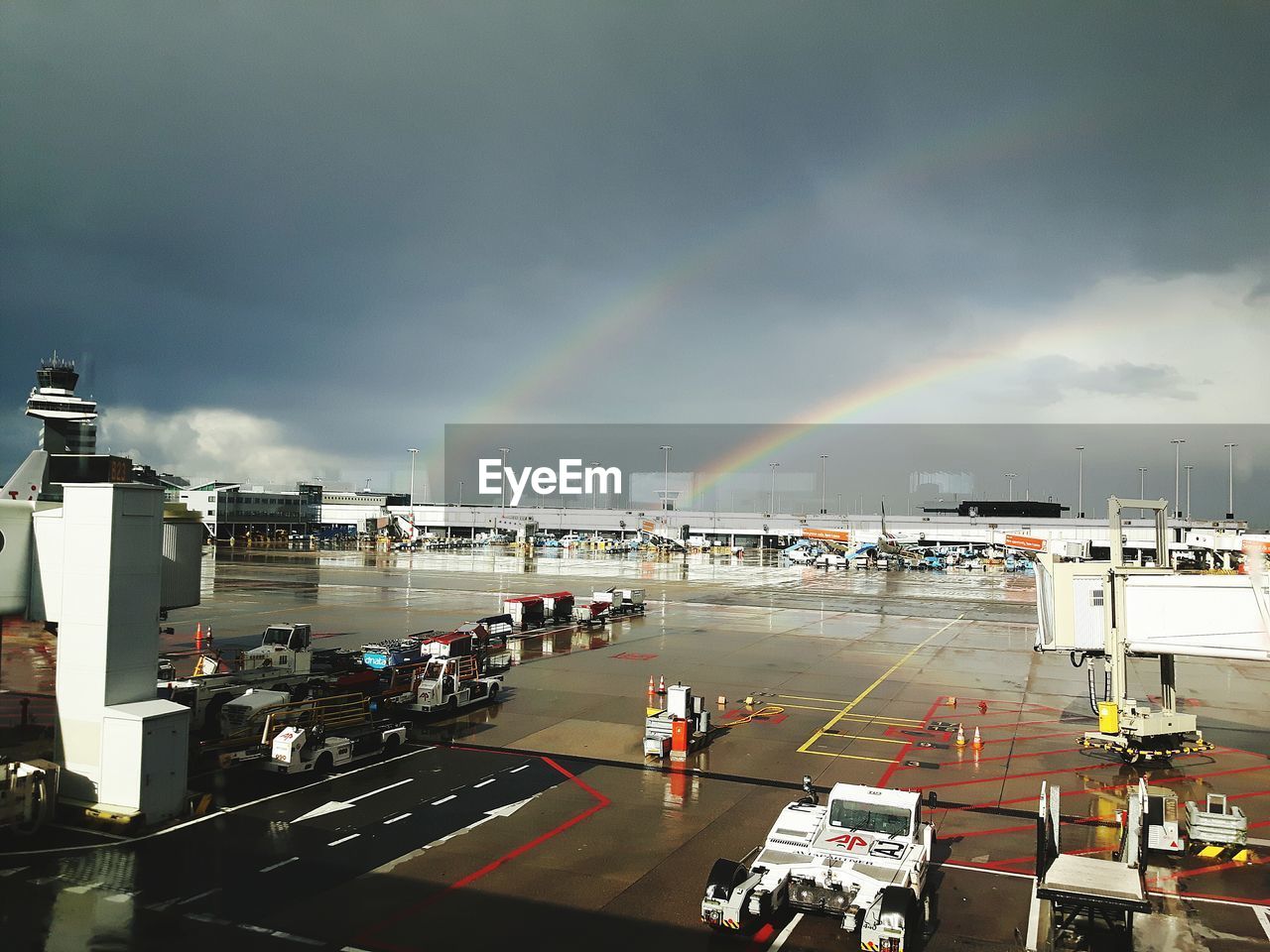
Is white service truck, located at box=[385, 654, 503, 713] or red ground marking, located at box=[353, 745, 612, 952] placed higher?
white service truck, located at box=[385, 654, 503, 713]

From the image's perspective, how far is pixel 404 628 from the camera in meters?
54.2

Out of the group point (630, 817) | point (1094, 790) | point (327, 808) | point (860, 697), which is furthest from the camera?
point (860, 697)

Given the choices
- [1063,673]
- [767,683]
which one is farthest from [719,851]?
[1063,673]

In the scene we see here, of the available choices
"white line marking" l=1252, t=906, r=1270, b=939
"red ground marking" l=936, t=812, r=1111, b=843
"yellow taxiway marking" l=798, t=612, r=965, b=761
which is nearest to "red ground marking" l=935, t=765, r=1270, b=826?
"red ground marking" l=936, t=812, r=1111, b=843

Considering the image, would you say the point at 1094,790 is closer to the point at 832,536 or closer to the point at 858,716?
the point at 858,716

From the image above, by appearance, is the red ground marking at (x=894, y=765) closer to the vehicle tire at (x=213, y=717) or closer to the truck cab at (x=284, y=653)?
the vehicle tire at (x=213, y=717)

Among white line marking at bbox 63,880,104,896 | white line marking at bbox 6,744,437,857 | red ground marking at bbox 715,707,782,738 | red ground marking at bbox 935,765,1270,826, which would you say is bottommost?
red ground marking at bbox 935,765,1270,826

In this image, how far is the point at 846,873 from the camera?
15.4m

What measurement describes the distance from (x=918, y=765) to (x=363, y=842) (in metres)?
16.5

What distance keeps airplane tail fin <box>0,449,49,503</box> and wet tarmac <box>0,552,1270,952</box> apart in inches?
461

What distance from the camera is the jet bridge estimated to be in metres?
25.3

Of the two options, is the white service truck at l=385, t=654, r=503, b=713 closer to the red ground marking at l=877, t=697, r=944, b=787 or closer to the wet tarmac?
the wet tarmac

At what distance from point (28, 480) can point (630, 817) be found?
43754mm

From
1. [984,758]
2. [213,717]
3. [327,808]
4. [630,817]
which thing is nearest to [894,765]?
[984,758]
